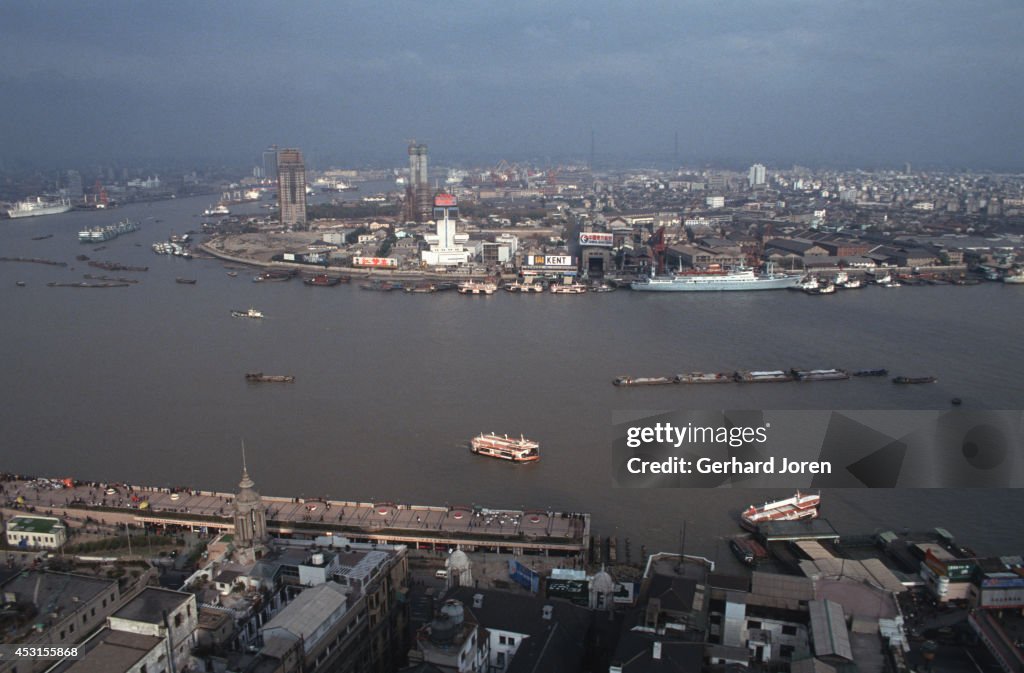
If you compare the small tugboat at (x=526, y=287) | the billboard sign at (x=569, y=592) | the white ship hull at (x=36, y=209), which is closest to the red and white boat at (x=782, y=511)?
the billboard sign at (x=569, y=592)

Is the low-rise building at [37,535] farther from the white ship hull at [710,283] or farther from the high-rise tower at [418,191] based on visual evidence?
the high-rise tower at [418,191]

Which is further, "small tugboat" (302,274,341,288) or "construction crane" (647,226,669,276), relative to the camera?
"construction crane" (647,226,669,276)

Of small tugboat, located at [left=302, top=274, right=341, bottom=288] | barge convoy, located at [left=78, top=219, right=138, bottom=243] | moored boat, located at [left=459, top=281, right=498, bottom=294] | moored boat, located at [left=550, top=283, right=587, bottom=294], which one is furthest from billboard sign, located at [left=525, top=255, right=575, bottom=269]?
barge convoy, located at [left=78, top=219, right=138, bottom=243]

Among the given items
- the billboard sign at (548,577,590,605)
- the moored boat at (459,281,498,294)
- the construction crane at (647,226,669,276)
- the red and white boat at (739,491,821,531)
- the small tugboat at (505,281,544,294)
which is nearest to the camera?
the billboard sign at (548,577,590,605)

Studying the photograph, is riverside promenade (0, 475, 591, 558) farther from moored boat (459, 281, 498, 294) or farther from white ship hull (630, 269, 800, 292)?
white ship hull (630, 269, 800, 292)

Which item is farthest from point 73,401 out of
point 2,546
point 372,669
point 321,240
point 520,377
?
point 321,240

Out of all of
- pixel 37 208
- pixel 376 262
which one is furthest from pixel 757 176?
pixel 37 208

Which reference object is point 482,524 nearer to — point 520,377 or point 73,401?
point 520,377
